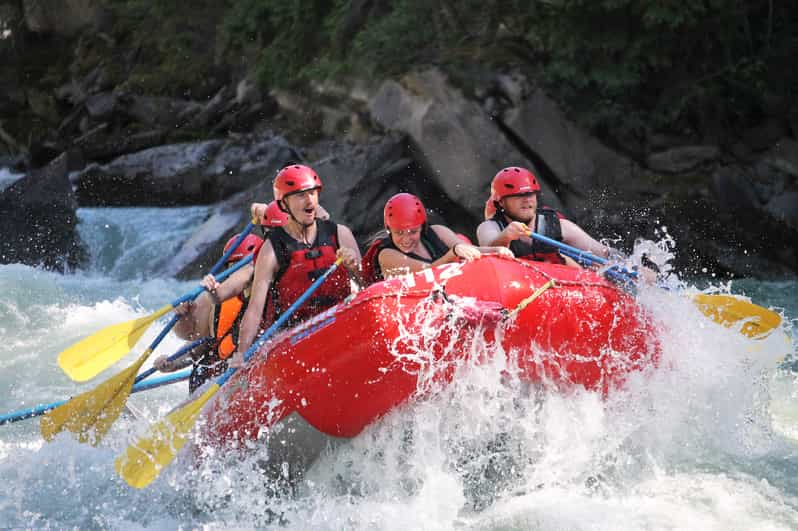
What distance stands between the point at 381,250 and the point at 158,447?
1.51 m

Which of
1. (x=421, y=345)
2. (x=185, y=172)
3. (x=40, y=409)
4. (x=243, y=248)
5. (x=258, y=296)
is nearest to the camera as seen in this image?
(x=421, y=345)

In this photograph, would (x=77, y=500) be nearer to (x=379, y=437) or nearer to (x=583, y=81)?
(x=379, y=437)

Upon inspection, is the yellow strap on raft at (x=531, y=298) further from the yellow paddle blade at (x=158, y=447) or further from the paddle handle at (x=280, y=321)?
the yellow paddle blade at (x=158, y=447)

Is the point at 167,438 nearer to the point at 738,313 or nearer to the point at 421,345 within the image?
the point at 421,345

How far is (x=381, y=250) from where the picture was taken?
5.12 metres

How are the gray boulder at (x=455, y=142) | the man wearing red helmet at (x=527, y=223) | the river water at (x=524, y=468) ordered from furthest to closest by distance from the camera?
1. the gray boulder at (x=455, y=142)
2. the man wearing red helmet at (x=527, y=223)
3. the river water at (x=524, y=468)

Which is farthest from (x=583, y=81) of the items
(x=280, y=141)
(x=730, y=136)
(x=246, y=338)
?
(x=246, y=338)

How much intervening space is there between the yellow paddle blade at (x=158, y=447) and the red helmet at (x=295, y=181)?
3.47 feet

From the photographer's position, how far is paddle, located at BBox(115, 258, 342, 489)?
469 centimetres

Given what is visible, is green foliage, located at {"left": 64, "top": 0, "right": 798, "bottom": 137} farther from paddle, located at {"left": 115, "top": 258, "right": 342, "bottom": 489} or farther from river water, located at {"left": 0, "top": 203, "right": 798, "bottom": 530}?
paddle, located at {"left": 115, "top": 258, "right": 342, "bottom": 489}

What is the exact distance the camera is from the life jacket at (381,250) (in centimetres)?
512

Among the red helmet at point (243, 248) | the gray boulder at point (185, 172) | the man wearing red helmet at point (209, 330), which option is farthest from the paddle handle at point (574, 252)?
the gray boulder at point (185, 172)

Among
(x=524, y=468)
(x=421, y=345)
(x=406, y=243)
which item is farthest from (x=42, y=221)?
(x=421, y=345)

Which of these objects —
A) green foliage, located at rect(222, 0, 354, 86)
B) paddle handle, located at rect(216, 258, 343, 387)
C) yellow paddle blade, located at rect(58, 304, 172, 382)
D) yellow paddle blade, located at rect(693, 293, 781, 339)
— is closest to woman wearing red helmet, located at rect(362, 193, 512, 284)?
paddle handle, located at rect(216, 258, 343, 387)
